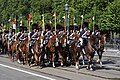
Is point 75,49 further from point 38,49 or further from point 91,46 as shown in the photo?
point 38,49

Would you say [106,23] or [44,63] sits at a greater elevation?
[106,23]

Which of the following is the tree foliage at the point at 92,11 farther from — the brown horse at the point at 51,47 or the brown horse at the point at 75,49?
the brown horse at the point at 75,49

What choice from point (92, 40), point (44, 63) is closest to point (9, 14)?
point (44, 63)

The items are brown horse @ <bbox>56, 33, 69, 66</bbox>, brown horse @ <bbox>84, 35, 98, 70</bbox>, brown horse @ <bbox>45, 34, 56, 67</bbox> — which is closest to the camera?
brown horse @ <bbox>84, 35, 98, 70</bbox>

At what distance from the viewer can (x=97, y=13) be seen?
4547 centimetres

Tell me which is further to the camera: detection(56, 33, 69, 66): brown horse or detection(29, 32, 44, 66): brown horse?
detection(56, 33, 69, 66): brown horse

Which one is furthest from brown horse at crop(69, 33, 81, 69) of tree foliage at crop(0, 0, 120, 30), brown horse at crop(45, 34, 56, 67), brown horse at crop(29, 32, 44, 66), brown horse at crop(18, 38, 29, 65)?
tree foliage at crop(0, 0, 120, 30)

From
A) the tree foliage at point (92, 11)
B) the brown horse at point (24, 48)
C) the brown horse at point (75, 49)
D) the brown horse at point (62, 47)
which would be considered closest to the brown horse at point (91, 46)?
the brown horse at point (75, 49)

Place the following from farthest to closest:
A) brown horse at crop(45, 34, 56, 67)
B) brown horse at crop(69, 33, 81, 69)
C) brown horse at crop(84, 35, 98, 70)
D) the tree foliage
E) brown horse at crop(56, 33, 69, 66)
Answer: the tree foliage, brown horse at crop(56, 33, 69, 66), brown horse at crop(45, 34, 56, 67), brown horse at crop(69, 33, 81, 69), brown horse at crop(84, 35, 98, 70)

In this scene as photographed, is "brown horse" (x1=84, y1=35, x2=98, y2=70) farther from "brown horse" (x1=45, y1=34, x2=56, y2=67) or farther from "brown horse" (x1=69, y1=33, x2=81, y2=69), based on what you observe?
"brown horse" (x1=45, y1=34, x2=56, y2=67)

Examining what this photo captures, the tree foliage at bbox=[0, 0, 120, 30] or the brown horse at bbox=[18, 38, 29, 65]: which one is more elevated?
the tree foliage at bbox=[0, 0, 120, 30]

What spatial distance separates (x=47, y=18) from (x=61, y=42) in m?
33.9

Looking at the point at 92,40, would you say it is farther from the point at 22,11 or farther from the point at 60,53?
the point at 22,11

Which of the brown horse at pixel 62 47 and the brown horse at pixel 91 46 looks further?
the brown horse at pixel 62 47
